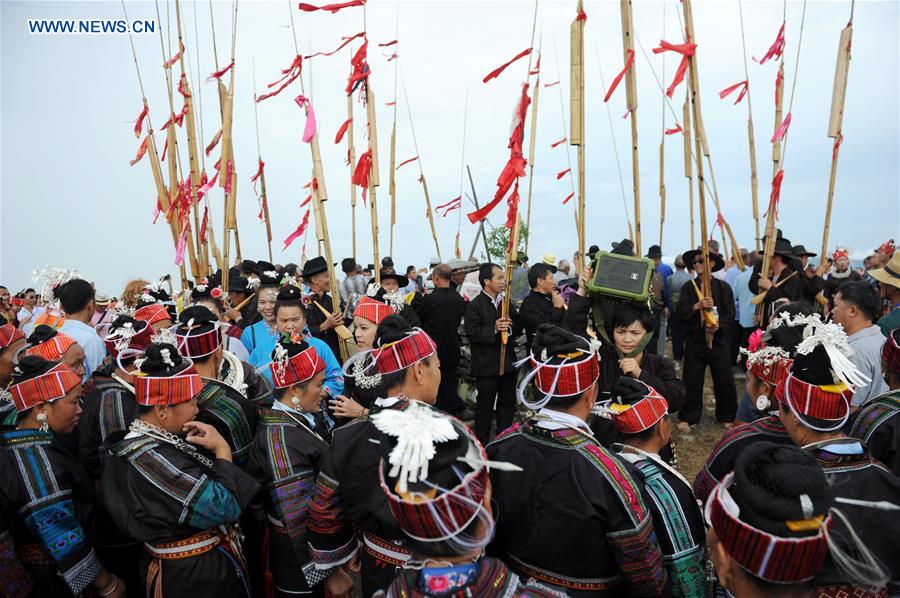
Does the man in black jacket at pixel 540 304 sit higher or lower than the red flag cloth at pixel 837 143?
lower

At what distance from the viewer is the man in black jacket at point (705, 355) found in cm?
631

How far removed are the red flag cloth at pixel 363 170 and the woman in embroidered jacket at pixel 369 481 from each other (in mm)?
2155

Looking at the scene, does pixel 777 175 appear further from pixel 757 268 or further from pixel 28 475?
pixel 28 475

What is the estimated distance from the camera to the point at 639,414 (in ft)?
7.65

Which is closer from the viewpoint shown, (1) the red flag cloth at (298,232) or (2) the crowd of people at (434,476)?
(2) the crowd of people at (434,476)

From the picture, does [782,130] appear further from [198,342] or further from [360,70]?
[198,342]

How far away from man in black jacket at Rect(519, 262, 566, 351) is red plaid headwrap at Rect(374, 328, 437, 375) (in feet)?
12.4


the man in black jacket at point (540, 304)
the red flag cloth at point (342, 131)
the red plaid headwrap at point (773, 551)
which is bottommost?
the man in black jacket at point (540, 304)

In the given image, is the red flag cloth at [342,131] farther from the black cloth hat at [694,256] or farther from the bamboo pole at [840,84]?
the black cloth hat at [694,256]

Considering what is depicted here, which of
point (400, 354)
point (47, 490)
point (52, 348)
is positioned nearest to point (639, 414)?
point (400, 354)

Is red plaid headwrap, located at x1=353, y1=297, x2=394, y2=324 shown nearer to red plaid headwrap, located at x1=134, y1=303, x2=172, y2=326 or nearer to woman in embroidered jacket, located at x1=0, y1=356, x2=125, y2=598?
red plaid headwrap, located at x1=134, y1=303, x2=172, y2=326

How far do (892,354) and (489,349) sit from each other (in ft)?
11.9

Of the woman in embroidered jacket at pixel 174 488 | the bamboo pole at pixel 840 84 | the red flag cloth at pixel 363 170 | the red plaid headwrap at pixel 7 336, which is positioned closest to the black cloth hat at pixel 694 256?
the bamboo pole at pixel 840 84

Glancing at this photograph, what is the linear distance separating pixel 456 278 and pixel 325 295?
236 cm
